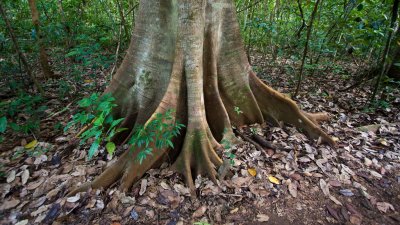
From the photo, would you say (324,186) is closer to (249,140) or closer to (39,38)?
(249,140)

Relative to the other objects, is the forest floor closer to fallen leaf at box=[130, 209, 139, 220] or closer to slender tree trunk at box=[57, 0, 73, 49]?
fallen leaf at box=[130, 209, 139, 220]

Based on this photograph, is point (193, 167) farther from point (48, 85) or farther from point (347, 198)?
point (48, 85)

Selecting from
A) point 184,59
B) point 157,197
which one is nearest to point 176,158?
point 157,197

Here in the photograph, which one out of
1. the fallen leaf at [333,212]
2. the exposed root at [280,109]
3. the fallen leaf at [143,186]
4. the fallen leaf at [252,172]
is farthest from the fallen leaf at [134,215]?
the exposed root at [280,109]

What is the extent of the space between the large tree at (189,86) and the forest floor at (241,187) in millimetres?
169

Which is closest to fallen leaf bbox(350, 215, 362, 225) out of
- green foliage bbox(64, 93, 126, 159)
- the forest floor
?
the forest floor

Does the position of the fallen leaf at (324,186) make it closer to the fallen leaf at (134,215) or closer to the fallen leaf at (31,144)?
the fallen leaf at (134,215)

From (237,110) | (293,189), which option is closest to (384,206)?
(293,189)

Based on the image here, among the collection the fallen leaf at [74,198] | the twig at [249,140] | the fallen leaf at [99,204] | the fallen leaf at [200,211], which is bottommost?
the fallen leaf at [200,211]

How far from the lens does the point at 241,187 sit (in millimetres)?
2377

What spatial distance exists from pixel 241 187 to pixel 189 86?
117 centimetres

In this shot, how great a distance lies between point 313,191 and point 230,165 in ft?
2.86

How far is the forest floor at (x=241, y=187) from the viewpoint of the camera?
2113 mm

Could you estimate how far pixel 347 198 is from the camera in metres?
2.36
